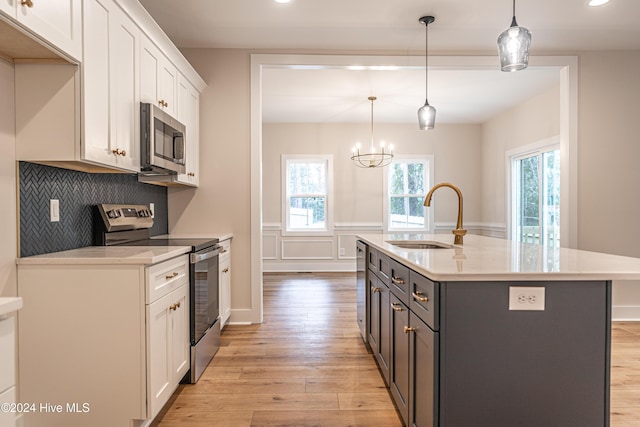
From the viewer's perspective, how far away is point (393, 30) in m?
3.33

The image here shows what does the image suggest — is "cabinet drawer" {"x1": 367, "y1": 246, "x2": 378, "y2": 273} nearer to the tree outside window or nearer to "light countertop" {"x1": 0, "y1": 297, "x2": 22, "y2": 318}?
"light countertop" {"x1": 0, "y1": 297, "x2": 22, "y2": 318}

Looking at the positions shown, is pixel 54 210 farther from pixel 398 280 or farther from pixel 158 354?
pixel 398 280

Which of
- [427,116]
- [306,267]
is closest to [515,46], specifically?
[427,116]

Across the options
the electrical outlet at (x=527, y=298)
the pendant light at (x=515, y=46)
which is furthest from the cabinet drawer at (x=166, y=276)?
the pendant light at (x=515, y=46)

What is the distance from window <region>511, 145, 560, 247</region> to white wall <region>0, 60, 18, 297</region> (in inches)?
217

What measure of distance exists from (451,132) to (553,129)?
83.7 inches

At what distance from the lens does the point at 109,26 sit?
2018 millimetres

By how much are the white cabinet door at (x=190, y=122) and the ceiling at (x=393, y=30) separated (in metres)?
0.52

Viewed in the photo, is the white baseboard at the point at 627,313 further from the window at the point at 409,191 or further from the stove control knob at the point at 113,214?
the stove control knob at the point at 113,214

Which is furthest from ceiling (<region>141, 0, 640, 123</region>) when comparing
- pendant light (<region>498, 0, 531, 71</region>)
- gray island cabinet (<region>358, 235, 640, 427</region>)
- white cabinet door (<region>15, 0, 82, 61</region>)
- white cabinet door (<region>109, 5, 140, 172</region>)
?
gray island cabinet (<region>358, 235, 640, 427</region>)

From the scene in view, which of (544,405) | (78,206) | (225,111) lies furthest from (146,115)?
(544,405)

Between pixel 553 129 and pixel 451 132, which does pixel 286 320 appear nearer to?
pixel 553 129

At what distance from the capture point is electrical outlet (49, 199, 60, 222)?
79.0 inches

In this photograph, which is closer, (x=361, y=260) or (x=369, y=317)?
(x=369, y=317)
